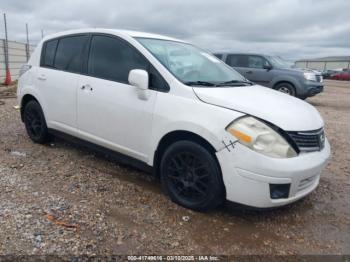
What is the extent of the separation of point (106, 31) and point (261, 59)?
8544 mm

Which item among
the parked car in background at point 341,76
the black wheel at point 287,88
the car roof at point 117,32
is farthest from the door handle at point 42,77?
the parked car in background at point 341,76

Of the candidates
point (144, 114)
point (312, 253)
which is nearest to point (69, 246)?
point (144, 114)

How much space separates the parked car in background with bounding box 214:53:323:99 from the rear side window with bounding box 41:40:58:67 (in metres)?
8.03

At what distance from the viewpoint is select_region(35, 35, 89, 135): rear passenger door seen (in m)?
4.25

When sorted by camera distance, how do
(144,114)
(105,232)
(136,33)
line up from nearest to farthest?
(105,232) < (144,114) < (136,33)

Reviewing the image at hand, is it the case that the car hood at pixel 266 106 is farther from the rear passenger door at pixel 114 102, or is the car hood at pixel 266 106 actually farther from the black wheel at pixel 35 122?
the black wheel at pixel 35 122

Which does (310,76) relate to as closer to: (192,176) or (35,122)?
(35,122)

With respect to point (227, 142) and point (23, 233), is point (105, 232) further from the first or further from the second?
point (227, 142)

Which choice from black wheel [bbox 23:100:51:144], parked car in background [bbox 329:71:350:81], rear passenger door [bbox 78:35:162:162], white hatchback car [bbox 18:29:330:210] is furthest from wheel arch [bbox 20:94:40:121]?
parked car in background [bbox 329:71:350:81]

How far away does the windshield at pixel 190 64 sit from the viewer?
3.51 meters

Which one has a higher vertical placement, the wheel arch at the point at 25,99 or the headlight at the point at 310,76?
the headlight at the point at 310,76

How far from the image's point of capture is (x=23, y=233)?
8.94ft

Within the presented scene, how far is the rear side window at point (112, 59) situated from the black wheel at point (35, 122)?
133 centimetres

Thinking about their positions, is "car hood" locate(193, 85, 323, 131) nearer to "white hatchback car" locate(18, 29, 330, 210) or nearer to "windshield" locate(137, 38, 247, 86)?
"white hatchback car" locate(18, 29, 330, 210)
